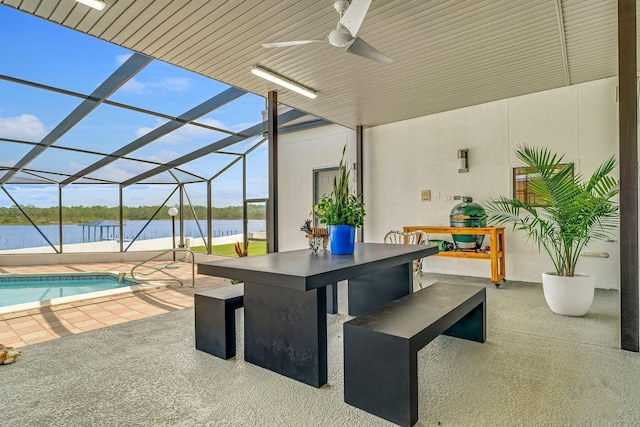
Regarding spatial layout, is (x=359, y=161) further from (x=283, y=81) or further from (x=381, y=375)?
(x=381, y=375)

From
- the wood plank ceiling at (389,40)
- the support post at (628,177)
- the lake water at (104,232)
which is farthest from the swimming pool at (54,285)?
the support post at (628,177)

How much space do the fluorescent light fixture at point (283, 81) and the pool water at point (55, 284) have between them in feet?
14.8

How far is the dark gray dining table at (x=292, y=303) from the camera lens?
2047mm

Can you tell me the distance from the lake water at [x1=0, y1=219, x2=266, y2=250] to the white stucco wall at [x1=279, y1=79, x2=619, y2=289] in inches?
102

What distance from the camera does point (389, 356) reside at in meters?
1.82

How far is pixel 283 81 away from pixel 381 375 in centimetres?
391

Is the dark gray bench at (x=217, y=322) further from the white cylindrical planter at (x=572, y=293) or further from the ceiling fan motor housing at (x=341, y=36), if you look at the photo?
the white cylindrical planter at (x=572, y=293)

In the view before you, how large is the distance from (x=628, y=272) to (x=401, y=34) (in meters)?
2.92

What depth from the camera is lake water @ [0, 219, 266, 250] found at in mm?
8898

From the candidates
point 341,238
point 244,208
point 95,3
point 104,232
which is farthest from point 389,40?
point 104,232

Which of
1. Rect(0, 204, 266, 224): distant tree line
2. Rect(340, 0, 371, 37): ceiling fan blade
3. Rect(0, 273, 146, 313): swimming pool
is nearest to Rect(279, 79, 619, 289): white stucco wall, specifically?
Rect(0, 204, 266, 224): distant tree line

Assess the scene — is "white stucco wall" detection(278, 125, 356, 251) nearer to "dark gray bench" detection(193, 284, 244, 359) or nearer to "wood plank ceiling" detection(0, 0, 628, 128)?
"wood plank ceiling" detection(0, 0, 628, 128)

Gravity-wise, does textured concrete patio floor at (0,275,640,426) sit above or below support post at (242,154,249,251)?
below

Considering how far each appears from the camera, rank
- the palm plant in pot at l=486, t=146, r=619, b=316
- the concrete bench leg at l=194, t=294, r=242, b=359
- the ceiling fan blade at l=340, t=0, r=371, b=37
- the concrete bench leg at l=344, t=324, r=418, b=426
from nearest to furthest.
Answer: the concrete bench leg at l=344, t=324, r=418, b=426 → the ceiling fan blade at l=340, t=0, r=371, b=37 → the concrete bench leg at l=194, t=294, r=242, b=359 → the palm plant in pot at l=486, t=146, r=619, b=316
